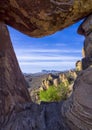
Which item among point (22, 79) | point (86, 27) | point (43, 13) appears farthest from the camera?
point (22, 79)

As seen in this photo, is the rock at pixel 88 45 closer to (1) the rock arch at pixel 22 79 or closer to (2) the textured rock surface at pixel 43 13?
(1) the rock arch at pixel 22 79

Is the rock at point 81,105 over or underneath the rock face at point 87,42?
underneath

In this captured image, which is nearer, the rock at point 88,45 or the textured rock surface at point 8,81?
the rock at point 88,45

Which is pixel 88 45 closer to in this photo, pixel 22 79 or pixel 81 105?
pixel 81 105

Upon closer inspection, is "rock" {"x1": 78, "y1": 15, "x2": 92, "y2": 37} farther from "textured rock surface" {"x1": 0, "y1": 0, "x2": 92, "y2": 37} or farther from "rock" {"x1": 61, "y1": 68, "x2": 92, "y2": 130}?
"rock" {"x1": 61, "y1": 68, "x2": 92, "y2": 130}

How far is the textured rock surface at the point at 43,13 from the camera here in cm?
374

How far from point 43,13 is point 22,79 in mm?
903

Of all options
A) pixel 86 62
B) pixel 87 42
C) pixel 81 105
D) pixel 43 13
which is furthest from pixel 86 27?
pixel 81 105

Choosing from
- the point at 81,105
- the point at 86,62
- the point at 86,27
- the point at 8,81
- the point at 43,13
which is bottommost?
the point at 81,105

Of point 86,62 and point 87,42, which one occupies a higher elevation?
point 87,42

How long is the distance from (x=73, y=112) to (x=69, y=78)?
57.4ft

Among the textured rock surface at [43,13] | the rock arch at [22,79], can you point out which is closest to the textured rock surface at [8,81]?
the rock arch at [22,79]

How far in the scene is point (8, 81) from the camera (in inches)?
157

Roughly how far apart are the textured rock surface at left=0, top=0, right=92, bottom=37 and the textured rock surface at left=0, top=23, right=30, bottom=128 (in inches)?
12.3
